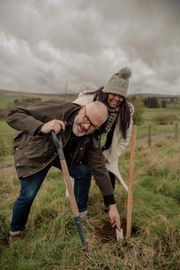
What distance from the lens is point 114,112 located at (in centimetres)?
353

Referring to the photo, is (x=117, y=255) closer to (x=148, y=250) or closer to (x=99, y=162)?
(x=148, y=250)

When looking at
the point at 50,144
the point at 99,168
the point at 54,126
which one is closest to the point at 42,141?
the point at 50,144

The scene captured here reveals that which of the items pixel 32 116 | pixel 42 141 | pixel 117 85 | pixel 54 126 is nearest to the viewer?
pixel 54 126

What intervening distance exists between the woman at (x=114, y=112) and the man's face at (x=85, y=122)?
0.50 m

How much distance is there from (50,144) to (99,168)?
633 millimetres

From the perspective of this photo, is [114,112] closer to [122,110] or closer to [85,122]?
[122,110]

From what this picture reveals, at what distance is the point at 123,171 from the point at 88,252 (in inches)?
154

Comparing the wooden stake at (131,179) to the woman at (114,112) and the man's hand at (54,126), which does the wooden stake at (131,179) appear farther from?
the man's hand at (54,126)

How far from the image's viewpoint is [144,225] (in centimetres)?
359

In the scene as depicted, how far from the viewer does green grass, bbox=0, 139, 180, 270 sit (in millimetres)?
2961

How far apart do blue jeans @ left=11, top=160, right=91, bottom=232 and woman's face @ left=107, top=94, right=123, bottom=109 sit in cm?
87

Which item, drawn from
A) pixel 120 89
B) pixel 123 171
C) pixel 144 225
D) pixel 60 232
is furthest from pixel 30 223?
pixel 123 171

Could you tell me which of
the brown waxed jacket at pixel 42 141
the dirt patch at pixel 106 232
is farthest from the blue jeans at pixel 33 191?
the dirt patch at pixel 106 232

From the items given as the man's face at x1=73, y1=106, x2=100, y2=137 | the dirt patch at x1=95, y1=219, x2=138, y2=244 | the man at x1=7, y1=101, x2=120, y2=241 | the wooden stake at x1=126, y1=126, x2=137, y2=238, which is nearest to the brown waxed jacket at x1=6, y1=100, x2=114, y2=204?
the man at x1=7, y1=101, x2=120, y2=241
